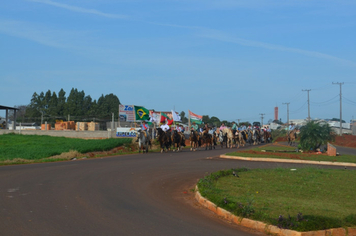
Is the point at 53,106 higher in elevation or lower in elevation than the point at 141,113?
higher

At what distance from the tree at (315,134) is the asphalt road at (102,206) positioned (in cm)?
1517

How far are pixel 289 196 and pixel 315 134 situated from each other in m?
18.2

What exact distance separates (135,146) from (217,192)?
2750 centimetres

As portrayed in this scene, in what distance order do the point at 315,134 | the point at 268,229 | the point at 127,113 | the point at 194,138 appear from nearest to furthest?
1. the point at 268,229
2. the point at 315,134
3. the point at 194,138
4. the point at 127,113

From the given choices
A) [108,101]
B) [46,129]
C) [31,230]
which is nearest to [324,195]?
[31,230]

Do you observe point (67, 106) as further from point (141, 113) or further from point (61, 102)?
point (141, 113)

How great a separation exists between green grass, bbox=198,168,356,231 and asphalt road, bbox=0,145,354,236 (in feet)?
1.84

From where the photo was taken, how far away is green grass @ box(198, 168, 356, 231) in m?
7.80

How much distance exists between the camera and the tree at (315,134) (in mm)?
27516

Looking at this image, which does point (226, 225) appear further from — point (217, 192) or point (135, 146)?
point (135, 146)

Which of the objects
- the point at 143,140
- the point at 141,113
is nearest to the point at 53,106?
the point at 141,113

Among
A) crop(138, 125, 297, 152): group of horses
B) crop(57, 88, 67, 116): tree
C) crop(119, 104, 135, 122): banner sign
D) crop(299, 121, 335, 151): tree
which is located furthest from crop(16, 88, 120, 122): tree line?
crop(299, 121, 335, 151): tree

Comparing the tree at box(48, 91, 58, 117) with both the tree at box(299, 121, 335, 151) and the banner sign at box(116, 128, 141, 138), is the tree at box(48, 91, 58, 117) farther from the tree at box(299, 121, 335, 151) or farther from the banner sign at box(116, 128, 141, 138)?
the tree at box(299, 121, 335, 151)

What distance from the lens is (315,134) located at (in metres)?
27.6
